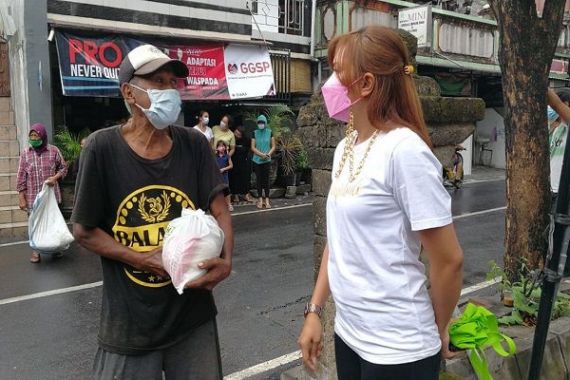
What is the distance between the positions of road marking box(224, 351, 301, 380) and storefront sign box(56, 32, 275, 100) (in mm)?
7606

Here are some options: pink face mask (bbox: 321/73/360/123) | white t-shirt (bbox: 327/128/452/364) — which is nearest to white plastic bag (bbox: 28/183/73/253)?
pink face mask (bbox: 321/73/360/123)

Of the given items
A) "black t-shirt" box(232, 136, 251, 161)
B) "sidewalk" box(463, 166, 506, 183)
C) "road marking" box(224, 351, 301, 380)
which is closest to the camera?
"road marking" box(224, 351, 301, 380)

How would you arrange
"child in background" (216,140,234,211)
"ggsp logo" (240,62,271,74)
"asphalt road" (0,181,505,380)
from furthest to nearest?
"ggsp logo" (240,62,271,74), "child in background" (216,140,234,211), "asphalt road" (0,181,505,380)

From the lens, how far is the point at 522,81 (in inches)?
148

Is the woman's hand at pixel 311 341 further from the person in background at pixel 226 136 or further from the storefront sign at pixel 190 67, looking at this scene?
the storefront sign at pixel 190 67

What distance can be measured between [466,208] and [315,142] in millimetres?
8371

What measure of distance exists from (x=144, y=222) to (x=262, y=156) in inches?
342

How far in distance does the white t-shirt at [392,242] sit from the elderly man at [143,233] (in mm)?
698

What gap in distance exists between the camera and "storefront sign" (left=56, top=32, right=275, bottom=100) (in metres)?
10.3

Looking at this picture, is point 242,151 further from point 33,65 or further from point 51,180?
point 51,180

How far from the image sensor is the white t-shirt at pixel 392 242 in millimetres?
1593

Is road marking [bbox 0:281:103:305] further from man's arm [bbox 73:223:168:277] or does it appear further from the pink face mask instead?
the pink face mask

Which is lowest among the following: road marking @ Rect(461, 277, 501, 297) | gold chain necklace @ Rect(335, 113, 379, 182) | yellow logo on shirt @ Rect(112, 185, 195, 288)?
road marking @ Rect(461, 277, 501, 297)

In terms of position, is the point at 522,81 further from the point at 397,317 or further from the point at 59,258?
the point at 59,258
